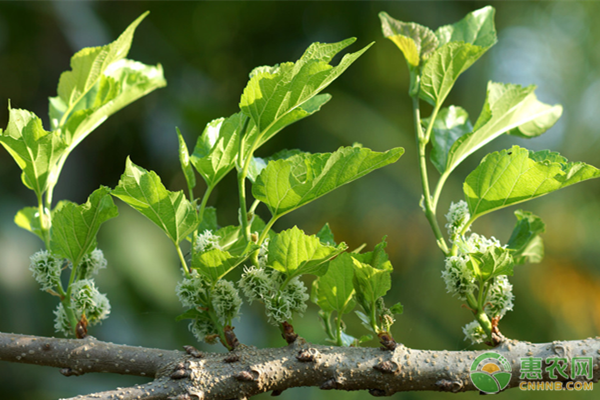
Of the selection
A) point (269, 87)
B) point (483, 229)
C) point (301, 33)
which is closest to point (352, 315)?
point (483, 229)

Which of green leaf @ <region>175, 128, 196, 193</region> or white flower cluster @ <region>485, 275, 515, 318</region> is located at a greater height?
green leaf @ <region>175, 128, 196, 193</region>

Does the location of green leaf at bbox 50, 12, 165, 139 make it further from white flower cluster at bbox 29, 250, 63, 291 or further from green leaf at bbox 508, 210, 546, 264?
green leaf at bbox 508, 210, 546, 264

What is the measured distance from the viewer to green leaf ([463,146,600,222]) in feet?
0.79

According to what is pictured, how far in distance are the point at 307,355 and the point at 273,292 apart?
4 cm

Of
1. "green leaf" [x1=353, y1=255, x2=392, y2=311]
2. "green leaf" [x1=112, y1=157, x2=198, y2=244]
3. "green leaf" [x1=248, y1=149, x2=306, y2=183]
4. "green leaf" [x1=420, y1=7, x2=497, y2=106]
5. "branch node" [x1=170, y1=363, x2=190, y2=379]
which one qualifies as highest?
"green leaf" [x1=420, y1=7, x2=497, y2=106]

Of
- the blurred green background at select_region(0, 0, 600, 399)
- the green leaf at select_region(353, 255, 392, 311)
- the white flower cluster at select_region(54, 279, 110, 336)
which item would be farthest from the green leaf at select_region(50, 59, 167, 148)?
the blurred green background at select_region(0, 0, 600, 399)

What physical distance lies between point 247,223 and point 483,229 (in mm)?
933

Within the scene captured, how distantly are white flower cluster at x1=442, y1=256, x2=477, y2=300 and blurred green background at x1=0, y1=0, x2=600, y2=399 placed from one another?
59 cm

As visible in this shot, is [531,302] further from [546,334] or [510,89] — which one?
[510,89]

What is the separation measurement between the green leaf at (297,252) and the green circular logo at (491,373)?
0.11 meters

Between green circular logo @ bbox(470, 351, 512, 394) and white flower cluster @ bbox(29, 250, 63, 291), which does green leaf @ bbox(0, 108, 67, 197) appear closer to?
white flower cluster @ bbox(29, 250, 63, 291)

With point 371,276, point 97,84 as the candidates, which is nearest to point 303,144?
point 97,84

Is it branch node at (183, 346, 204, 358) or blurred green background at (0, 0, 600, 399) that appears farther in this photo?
blurred green background at (0, 0, 600, 399)

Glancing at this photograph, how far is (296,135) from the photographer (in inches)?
46.1
